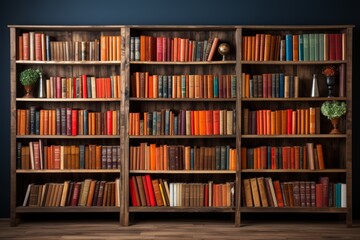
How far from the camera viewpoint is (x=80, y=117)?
20.5ft

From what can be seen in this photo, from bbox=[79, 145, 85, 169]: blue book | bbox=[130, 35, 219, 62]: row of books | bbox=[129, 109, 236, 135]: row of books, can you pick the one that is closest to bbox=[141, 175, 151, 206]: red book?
bbox=[129, 109, 236, 135]: row of books

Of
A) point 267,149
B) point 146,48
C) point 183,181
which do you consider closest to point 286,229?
point 267,149

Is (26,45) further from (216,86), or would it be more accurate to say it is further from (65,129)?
(216,86)

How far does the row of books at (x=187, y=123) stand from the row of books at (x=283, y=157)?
0.34 metres

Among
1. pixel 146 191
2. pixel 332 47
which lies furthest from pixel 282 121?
pixel 146 191

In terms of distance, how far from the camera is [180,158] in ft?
20.6

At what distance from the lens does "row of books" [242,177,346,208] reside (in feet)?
20.6

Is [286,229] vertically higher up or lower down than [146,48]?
lower down

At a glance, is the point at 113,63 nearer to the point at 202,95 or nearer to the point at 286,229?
the point at 202,95

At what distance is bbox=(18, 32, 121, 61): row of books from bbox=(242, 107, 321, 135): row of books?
1.58 meters
